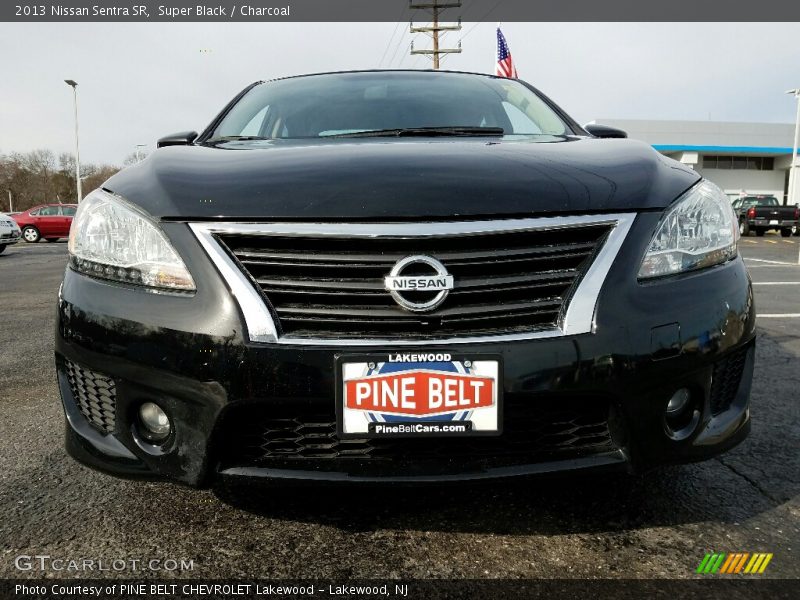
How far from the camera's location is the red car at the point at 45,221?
2184 cm

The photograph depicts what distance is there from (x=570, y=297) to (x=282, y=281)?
67 centimetres

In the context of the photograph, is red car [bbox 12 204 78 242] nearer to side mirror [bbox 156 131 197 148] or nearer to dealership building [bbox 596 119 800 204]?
side mirror [bbox 156 131 197 148]

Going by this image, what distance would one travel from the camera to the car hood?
149cm

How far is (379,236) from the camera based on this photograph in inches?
56.9

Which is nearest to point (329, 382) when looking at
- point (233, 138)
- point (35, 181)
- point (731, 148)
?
point (233, 138)

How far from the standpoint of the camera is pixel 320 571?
1.53 meters

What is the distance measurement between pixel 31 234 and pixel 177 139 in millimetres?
22969

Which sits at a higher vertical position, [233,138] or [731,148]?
[731,148]

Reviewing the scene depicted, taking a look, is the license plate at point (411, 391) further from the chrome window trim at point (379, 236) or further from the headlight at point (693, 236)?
the headlight at point (693, 236)

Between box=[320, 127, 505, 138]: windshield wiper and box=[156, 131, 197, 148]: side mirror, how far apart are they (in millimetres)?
622

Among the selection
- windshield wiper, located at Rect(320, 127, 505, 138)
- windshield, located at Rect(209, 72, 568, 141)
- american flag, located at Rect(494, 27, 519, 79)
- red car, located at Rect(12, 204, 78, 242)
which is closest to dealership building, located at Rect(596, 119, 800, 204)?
american flag, located at Rect(494, 27, 519, 79)

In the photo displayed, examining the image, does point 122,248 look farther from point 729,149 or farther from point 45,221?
point 729,149

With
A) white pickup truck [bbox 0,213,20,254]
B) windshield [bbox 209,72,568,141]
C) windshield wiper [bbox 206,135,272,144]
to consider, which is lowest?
white pickup truck [bbox 0,213,20,254]

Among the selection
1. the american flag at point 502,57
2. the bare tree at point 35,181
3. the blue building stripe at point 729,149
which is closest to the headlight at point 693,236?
the american flag at point 502,57
